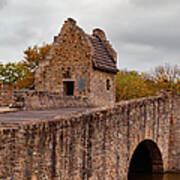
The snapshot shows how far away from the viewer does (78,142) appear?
8.62 meters

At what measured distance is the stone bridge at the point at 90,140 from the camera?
675cm

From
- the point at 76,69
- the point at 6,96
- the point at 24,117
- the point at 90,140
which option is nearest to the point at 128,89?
the point at 76,69

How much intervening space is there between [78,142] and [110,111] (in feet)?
6.58

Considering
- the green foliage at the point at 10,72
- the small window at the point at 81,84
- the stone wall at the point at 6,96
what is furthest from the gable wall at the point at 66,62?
the green foliage at the point at 10,72

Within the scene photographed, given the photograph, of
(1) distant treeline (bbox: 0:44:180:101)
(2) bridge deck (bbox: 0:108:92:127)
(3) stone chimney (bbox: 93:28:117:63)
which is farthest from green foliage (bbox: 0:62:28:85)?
(2) bridge deck (bbox: 0:108:92:127)

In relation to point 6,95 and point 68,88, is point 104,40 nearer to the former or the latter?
point 68,88

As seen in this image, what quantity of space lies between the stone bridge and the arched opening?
5 centimetres

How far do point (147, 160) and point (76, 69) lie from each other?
7.11m

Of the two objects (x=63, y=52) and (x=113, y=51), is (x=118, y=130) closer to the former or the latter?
(x=63, y=52)

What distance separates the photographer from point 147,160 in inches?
653

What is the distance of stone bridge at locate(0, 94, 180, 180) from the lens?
6.75 m

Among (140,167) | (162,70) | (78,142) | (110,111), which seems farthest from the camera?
(162,70)

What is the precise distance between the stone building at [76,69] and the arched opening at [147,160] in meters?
4.34

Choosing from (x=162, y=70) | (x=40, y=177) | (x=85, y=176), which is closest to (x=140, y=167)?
(x=85, y=176)
